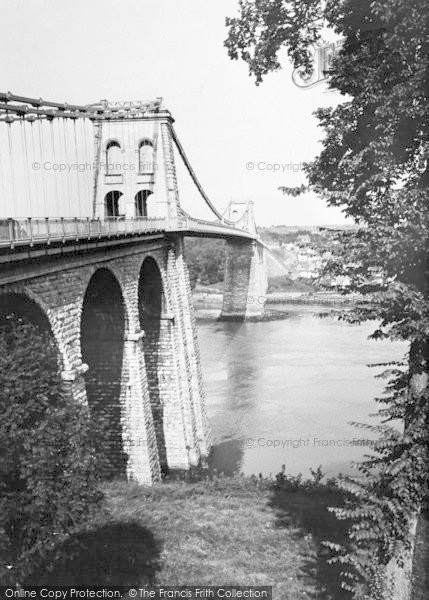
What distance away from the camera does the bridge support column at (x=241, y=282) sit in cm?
5719

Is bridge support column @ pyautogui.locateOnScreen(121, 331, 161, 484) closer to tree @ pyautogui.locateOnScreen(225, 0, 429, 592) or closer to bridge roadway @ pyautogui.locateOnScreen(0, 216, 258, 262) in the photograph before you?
bridge roadway @ pyautogui.locateOnScreen(0, 216, 258, 262)

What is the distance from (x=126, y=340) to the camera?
15.6 m

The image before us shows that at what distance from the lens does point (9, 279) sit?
925cm

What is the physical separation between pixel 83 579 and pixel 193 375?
37.7ft

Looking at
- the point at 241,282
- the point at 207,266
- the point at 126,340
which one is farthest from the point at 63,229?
the point at 207,266

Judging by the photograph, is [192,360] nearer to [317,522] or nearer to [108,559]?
[317,522]

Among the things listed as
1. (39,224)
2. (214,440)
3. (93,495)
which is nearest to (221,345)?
(214,440)

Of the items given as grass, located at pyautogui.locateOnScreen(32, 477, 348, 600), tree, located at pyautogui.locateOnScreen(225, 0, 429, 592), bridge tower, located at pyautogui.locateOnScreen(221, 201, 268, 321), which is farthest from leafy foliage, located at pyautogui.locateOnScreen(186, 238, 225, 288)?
tree, located at pyautogui.locateOnScreen(225, 0, 429, 592)

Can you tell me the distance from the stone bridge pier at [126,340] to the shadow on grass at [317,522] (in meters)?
4.10

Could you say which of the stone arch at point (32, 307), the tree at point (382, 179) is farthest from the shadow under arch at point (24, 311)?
the tree at point (382, 179)

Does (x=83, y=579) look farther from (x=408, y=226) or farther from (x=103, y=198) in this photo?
(x=103, y=198)

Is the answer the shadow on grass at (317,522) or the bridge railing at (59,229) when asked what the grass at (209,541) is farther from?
the bridge railing at (59,229)

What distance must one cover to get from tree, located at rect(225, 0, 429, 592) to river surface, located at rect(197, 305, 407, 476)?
82cm

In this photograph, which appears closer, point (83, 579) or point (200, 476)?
point (83, 579)
